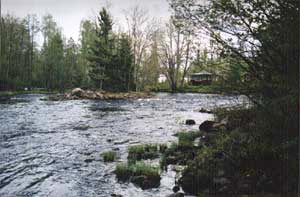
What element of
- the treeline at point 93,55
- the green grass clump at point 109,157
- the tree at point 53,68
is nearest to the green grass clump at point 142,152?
the green grass clump at point 109,157

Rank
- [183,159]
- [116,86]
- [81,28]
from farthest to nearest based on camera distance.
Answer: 1. [81,28]
2. [116,86]
3. [183,159]

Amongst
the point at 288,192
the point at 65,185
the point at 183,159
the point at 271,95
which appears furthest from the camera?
the point at 183,159

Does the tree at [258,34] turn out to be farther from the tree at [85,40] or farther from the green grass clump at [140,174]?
the tree at [85,40]

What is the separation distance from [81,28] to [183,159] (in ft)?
150

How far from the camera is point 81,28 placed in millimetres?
49094

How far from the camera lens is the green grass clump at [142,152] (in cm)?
670

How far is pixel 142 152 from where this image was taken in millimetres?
6980

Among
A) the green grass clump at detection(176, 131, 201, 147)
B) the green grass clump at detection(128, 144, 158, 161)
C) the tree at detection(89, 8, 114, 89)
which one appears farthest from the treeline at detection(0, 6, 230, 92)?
the green grass clump at detection(128, 144, 158, 161)

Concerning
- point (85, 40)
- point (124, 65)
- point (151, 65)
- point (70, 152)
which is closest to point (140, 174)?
point (70, 152)

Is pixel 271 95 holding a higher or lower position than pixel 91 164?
higher

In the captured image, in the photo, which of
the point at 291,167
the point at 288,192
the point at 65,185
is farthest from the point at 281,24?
the point at 65,185

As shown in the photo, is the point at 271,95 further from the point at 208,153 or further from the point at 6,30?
the point at 6,30

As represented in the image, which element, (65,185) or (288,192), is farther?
(65,185)

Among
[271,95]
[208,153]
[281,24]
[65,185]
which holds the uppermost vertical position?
[281,24]
